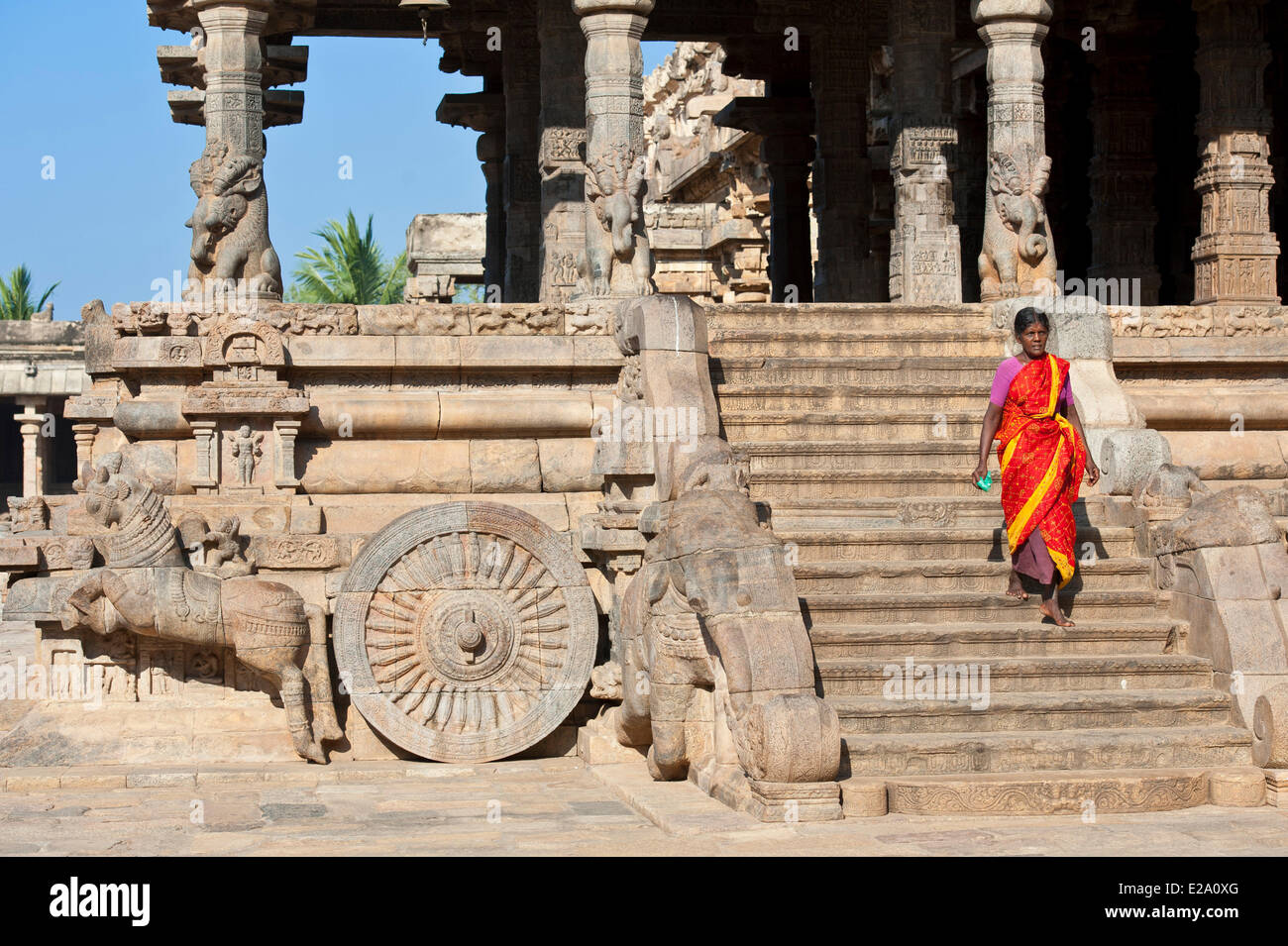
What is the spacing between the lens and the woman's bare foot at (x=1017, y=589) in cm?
881

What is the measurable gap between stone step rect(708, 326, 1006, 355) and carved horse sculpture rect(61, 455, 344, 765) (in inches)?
134

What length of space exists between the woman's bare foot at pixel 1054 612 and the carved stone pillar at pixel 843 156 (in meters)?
9.60

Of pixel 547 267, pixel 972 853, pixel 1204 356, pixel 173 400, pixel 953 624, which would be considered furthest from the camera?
pixel 547 267

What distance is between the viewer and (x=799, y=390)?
35.1ft

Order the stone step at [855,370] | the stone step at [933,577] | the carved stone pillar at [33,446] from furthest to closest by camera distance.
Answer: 1. the carved stone pillar at [33,446]
2. the stone step at [855,370]
3. the stone step at [933,577]

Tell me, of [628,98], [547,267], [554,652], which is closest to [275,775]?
[554,652]

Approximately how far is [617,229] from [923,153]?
13.2 ft

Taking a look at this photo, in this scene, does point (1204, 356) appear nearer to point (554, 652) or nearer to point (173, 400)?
point (554, 652)

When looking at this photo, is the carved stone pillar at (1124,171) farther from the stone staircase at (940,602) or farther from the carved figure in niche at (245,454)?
the carved figure in niche at (245,454)

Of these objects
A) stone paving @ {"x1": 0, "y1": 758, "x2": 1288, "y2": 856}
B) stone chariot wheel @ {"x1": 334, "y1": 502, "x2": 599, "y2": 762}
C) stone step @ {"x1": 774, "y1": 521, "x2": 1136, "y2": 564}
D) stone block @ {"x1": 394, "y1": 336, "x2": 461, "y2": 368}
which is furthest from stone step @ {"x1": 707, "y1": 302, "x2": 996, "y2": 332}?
stone paving @ {"x1": 0, "y1": 758, "x2": 1288, "y2": 856}

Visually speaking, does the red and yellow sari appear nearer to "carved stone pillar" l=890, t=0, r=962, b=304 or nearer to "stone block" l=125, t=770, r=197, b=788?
"stone block" l=125, t=770, r=197, b=788

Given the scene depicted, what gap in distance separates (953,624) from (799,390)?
2.39 m

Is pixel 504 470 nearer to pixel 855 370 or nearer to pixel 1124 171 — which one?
pixel 855 370

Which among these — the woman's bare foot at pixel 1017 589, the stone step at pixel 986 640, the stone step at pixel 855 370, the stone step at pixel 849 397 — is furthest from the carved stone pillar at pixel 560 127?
the stone step at pixel 986 640
